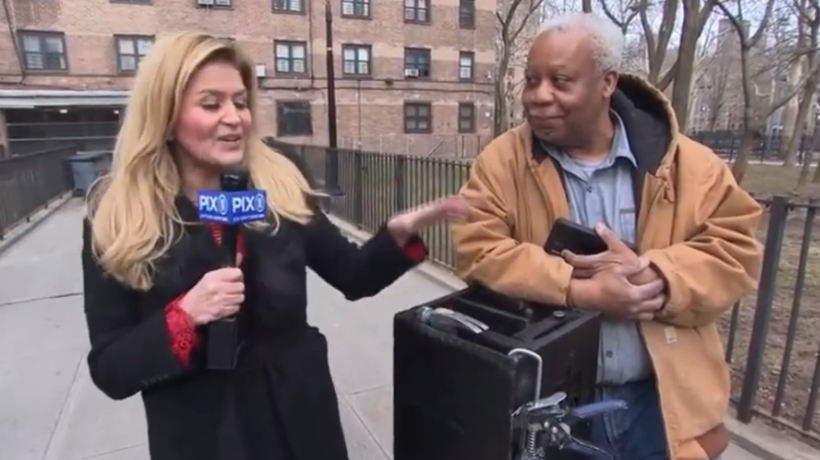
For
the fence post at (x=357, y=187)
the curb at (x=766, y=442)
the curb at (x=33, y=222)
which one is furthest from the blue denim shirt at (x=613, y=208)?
the curb at (x=33, y=222)

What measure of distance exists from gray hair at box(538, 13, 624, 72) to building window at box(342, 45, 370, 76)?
24.7m

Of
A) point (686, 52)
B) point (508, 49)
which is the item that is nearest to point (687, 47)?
point (686, 52)

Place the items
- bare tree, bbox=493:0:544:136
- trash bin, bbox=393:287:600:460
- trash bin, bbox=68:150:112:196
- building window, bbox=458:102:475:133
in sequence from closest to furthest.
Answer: trash bin, bbox=393:287:600:460, trash bin, bbox=68:150:112:196, bare tree, bbox=493:0:544:136, building window, bbox=458:102:475:133

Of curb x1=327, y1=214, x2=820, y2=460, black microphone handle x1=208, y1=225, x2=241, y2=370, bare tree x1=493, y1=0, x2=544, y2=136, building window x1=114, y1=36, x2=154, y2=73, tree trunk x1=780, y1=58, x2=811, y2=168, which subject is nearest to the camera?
black microphone handle x1=208, y1=225, x2=241, y2=370

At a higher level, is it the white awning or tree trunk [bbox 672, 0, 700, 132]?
tree trunk [bbox 672, 0, 700, 132]

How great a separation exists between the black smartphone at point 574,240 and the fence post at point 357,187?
21.4ft

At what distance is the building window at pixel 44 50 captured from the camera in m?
20.3

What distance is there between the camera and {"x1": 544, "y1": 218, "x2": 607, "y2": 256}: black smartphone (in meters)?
1.34

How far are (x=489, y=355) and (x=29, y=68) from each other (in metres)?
24.5

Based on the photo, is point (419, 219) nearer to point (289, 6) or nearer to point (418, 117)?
point (289, 6)

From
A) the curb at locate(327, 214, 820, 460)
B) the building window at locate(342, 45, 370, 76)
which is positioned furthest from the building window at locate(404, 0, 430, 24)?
the curb at locate(327, 214, 820, 460)

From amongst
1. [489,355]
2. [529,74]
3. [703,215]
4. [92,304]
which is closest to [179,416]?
[92,304]

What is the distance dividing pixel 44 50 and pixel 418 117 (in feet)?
49.7

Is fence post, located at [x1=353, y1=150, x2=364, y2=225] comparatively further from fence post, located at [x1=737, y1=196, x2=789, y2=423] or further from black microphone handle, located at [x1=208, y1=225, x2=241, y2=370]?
black microphone handle, located at [x1=208, y1=225, x2=241, y2=370]
